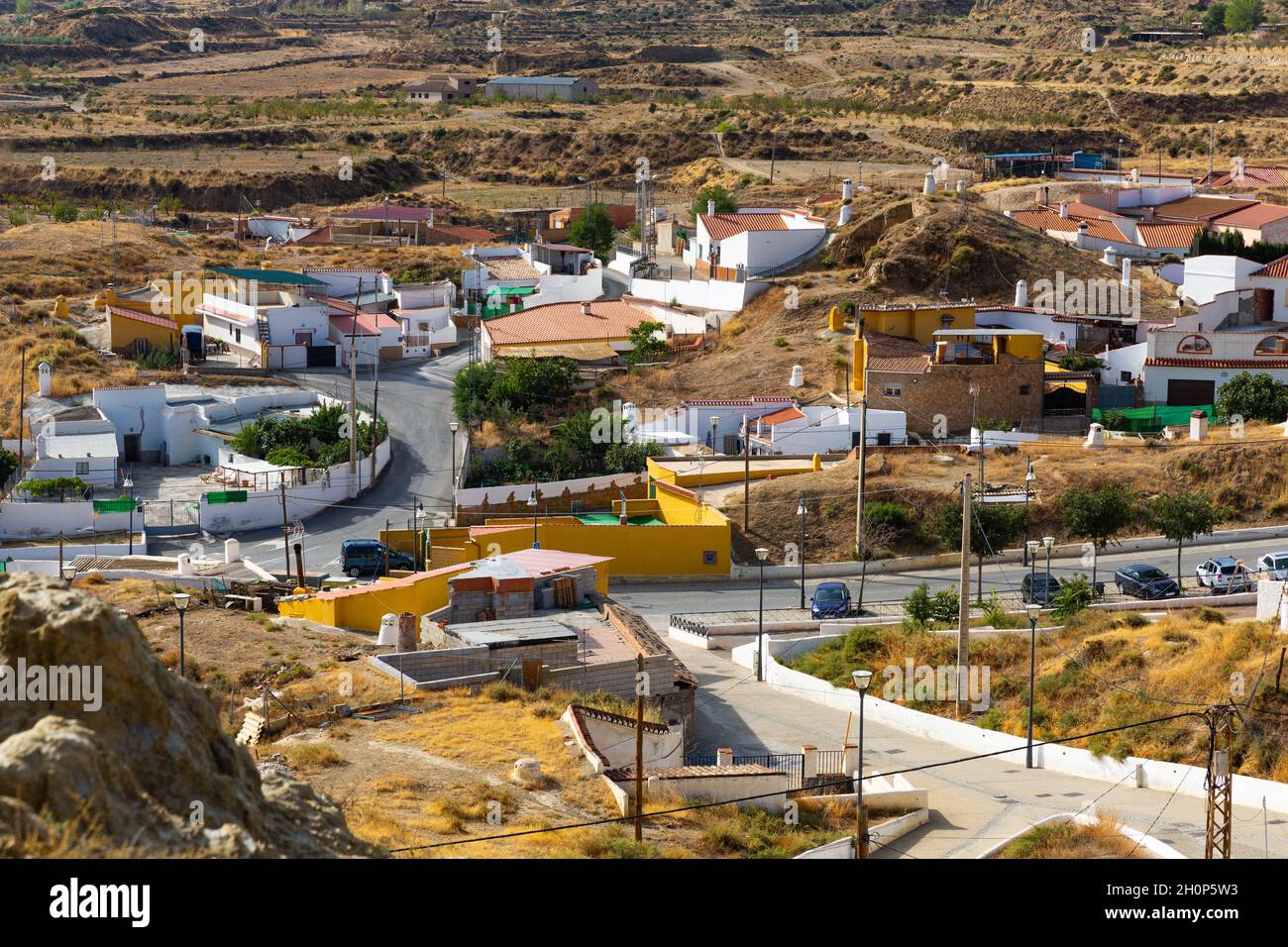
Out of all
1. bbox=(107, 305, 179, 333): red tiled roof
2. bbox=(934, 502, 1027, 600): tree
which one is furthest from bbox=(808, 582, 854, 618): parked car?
bbox=(107, 305, 179, 333): red tiled roof

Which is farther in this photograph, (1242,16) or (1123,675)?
(1242,16)

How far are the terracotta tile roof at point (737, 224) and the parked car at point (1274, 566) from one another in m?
25.9

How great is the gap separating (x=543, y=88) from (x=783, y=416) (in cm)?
7137

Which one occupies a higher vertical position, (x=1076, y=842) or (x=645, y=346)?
(x=645, y=346)

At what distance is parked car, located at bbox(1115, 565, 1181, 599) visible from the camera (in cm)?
2952

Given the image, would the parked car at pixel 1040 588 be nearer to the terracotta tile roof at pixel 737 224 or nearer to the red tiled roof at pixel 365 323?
the terracotta tile roof at pixel 737 224

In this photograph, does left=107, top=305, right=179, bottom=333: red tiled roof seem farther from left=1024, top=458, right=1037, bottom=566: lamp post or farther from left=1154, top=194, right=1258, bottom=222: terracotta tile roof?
left=1154, top=194, right=1258, bottom=222: terracotta tile roof

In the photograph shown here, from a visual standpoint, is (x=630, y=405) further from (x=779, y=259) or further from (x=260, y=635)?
(x=260, y=635)

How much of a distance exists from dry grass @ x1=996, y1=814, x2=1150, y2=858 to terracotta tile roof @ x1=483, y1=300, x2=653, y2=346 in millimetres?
32067

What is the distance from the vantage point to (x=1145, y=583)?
2975 centimetres

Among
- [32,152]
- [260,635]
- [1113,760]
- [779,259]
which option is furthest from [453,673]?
[32,152]

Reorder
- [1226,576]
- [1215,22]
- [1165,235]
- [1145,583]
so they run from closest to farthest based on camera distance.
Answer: [1145,583], [1226,576], [1165,235], [1215,22]

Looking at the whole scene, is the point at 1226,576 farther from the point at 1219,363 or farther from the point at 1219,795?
the point at 1219,363

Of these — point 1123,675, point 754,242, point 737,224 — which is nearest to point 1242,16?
point 737,224
